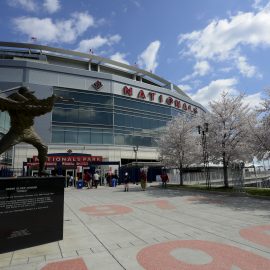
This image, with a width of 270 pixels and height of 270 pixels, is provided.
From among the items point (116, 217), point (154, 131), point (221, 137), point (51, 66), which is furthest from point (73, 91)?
point (116, 217)

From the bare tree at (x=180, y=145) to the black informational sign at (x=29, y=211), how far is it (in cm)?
2112

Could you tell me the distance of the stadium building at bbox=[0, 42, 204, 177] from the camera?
40625mm

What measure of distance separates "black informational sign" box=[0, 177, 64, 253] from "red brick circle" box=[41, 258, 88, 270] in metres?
1.39

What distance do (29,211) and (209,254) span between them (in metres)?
4.12

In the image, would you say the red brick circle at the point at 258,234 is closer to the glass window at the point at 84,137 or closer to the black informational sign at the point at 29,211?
the black informational sign at the point at 29,211

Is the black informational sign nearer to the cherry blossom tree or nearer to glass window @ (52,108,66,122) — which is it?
the cherry blossom tree

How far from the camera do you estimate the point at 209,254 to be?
5422mm

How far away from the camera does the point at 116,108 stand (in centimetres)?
4584

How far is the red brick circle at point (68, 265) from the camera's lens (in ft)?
16.0

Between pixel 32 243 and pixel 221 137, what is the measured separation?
16851mm

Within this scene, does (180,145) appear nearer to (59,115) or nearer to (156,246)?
(156,246)

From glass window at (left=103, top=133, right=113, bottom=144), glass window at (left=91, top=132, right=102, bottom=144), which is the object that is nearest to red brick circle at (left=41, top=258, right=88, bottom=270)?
glass window at (left=91, top=132, right=102, bottom=144)

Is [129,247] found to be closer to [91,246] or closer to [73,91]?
[91,246]

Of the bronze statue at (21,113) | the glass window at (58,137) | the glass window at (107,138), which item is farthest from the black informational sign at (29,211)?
the glass window at (107,138)
